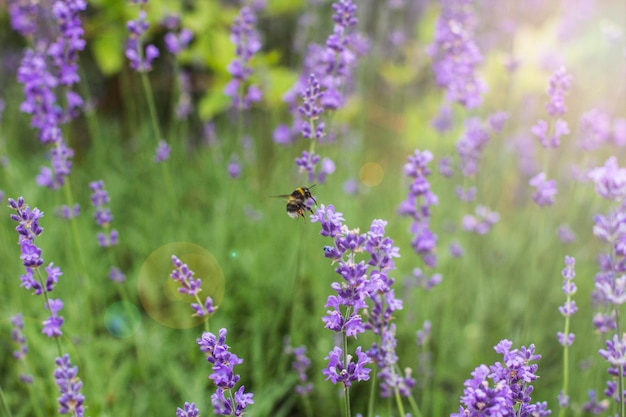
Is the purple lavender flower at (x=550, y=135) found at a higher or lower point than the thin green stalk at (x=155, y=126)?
lower

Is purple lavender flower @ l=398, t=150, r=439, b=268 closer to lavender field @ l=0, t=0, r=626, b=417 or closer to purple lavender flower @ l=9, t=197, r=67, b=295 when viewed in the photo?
lavender field @ l=0, t=0, r=626, b=417

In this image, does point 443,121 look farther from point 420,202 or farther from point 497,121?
point 420,202

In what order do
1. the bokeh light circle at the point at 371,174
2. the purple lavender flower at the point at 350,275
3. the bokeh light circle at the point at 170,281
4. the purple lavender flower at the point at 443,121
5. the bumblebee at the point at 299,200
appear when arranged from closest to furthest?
the purple lavender flower at the point at 350,275 < the bumblebee at the point at 299,200 < the bokeh light circle at the point at 170,281 < the purple lavender flower at the point at 443,121 < the bokeh light circle at the point at 371,174

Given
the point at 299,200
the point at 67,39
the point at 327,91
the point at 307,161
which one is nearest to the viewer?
the point at 299,200

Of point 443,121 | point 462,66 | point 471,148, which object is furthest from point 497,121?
point 443,121

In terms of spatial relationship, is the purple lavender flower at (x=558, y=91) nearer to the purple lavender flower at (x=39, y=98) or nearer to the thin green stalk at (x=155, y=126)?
the thin green stalk at (x=155, y=126)

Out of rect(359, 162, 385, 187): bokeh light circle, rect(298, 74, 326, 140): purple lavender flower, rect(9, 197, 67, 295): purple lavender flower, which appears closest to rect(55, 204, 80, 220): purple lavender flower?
rect(9, 197, 67, 295): purple lavender flower

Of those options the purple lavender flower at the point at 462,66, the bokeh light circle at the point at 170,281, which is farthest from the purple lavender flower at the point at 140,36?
the purple lavender flower at the point at 462,66
